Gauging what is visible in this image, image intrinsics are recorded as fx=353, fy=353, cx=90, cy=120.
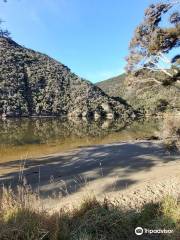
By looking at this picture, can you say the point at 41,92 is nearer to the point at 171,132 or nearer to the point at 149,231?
the point at 171,132

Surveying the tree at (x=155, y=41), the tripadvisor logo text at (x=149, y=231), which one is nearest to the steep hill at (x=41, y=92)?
the tree at (x=155, y=41)

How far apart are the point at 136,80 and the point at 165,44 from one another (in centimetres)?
324

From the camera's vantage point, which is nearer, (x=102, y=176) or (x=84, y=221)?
(x=84, y=221)

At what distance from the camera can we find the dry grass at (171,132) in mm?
17016

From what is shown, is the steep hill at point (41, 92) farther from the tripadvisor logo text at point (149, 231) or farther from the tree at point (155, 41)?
the tripadvisor logo text at point (149, 231)

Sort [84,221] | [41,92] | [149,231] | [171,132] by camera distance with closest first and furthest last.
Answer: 1. [149,231]
2. [84,221]
3. [171,132]
4. [41,92]

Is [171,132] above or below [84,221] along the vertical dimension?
above

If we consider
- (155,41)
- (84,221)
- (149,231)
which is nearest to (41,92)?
(155,41)

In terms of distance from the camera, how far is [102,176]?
11891 millimetres

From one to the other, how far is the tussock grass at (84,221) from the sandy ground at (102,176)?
100cm

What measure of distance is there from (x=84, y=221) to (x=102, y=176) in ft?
20.3

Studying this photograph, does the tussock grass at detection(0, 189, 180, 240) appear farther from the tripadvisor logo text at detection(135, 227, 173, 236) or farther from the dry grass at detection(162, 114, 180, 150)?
the dry grass at detection(162, 114, 180, 150)

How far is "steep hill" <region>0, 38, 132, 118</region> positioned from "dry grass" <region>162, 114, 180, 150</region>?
76237mm

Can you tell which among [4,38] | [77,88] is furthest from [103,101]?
[4,38]
